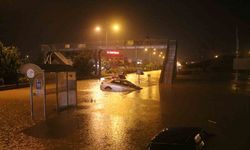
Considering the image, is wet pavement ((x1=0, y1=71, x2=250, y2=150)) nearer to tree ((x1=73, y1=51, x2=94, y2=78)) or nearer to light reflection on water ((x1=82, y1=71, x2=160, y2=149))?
light reflection on water ((x1=82, y1=71, x2=160, y2=149))

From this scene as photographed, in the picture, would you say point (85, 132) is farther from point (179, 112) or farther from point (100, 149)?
point (179, 112)

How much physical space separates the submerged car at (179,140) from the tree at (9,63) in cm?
3200

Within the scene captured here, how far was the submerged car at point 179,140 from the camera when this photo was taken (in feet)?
26.2

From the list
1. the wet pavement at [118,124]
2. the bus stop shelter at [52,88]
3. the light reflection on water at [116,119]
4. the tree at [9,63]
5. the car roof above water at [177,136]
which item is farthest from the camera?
the tree at [9,63]

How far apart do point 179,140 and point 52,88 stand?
1134 cm

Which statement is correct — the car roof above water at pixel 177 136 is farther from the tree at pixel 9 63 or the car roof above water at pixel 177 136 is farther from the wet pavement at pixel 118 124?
the tree at pixel 9 63

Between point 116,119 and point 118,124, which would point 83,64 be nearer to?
point 116,119

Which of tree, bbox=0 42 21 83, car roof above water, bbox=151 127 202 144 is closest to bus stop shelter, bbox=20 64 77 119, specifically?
car roof above water, bbox=151 127 202 144

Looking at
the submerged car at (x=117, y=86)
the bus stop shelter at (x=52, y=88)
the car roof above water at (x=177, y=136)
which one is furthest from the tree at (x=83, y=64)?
the car roof above water at (x=177, y=136)

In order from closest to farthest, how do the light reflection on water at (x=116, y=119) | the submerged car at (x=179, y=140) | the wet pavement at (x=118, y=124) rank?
the submerged car at (x=179, y=140) → the wet pavement at (x=118, y=124) → the light reflection on water at (x=116, y=119)

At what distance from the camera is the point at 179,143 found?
8016mm

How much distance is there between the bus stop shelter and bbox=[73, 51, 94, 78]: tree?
3597cm

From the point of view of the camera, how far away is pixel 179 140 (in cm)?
816

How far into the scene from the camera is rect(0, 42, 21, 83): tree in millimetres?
37569
